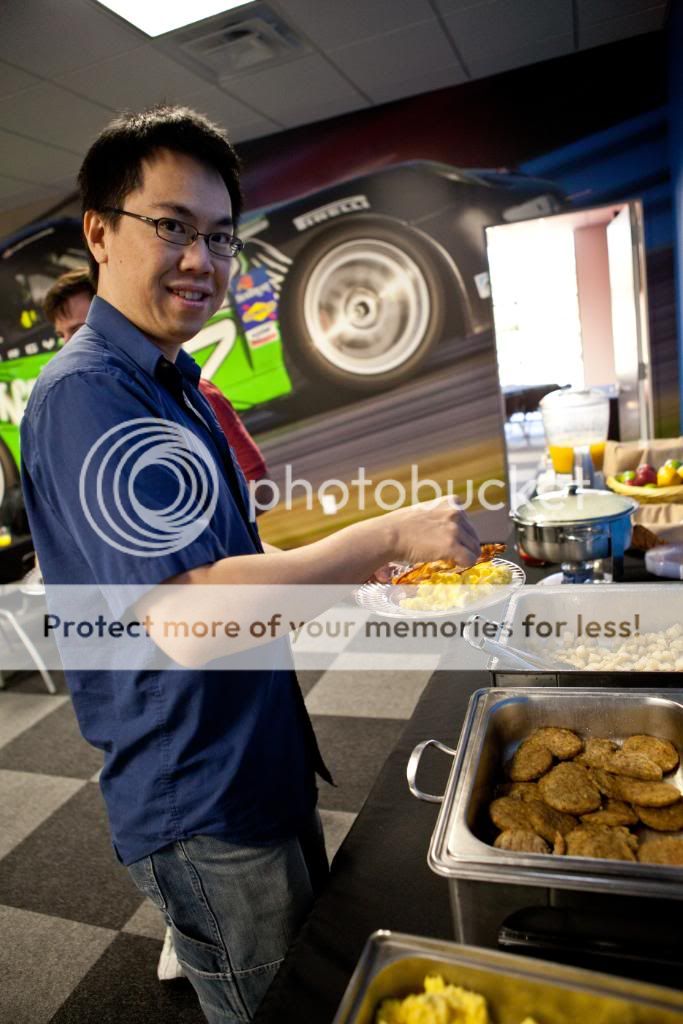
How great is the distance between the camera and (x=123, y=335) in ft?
Result: 2.91

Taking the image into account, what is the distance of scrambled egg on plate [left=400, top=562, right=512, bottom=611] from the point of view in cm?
128

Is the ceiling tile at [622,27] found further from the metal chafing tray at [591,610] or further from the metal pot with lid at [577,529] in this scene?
the metal chafing tray at [591,610]

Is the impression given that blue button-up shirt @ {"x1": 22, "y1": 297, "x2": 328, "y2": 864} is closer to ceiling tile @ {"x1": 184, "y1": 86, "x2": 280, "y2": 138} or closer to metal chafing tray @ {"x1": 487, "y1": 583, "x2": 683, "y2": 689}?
metal chafing tray @ {"x1": 487, "y1": 583, "x2": 683, "y2": 689}

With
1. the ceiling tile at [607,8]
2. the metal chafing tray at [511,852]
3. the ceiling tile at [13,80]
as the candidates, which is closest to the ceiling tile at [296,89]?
the ceiling tile at [13,80]

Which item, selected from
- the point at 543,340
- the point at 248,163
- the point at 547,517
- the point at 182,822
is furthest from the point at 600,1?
the point at 543,340

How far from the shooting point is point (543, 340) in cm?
721

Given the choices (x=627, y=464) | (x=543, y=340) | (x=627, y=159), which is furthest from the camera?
(x=543, y=340)

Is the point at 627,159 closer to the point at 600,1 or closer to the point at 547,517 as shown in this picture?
the point at 600,1

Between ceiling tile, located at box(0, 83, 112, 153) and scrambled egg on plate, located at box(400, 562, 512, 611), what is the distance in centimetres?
313

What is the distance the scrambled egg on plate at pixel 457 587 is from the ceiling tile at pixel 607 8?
3000 mm

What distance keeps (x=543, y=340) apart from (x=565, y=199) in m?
3.57

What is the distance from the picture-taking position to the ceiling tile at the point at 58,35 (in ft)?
8.09

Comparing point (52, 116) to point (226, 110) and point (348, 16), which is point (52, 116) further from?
point (348, 16)

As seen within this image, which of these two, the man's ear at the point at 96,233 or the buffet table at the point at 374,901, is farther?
the man's ear at the point at 96,233
